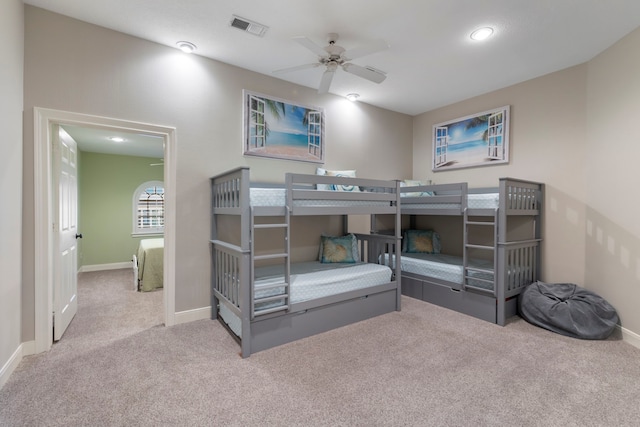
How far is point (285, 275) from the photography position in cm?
268

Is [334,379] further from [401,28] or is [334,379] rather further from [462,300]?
[401,28]

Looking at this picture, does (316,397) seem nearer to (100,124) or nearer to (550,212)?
(100,124)

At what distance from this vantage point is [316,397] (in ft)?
6.25

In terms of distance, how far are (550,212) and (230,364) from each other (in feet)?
12.5

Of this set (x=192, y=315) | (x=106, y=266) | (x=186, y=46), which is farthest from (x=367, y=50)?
(x=106, y=266)

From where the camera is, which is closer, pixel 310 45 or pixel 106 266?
pixel 310 45

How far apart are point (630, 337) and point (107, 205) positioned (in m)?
8.07

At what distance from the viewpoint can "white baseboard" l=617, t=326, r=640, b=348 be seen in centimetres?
261

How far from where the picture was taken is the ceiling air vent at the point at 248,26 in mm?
2545

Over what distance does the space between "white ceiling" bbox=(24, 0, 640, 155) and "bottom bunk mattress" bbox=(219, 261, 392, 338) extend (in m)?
2.28

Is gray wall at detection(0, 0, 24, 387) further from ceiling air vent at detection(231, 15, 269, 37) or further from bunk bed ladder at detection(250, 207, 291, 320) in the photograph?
bunk bed ladder at detection(250, 207, 291, 320)

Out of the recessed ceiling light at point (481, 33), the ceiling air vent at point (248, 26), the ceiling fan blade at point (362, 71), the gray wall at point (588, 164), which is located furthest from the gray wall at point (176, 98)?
the gray wall at point (588, 164)

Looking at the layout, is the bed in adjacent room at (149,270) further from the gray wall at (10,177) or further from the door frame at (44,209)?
the gray wall at (10,177)

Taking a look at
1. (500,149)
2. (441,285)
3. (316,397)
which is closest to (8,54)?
(316,397)
